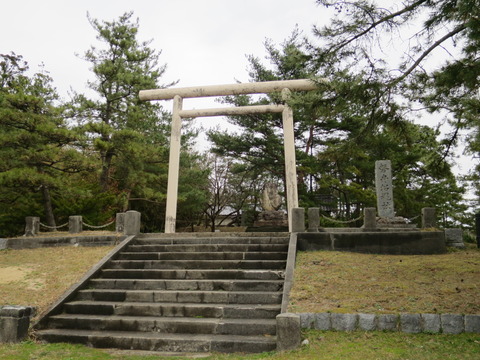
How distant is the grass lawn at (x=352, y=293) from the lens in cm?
473

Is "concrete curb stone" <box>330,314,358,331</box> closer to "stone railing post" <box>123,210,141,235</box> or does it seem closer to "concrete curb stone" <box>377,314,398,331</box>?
"concrete curb stone" <box>377,314,398,331</box>

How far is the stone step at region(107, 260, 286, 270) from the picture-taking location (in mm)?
7672

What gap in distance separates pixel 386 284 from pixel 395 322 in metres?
1.32

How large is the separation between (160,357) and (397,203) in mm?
13814

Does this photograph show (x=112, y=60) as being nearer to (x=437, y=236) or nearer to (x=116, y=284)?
(x=116, y=284)

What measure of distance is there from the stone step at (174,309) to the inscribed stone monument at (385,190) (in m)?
7.18

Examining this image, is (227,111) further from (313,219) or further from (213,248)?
(213,248)

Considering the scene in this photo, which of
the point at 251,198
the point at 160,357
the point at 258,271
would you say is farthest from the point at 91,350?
the point at 251,198

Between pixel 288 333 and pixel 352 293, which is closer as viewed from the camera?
pixel 288 333

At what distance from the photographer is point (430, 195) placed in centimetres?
1797

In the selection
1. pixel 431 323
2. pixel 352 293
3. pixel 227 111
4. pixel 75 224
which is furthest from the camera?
pixel 227 111

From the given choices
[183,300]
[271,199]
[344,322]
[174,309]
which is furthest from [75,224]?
[271,199]

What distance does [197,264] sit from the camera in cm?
794

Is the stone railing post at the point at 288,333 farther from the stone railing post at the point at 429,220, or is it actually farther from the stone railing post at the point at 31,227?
the stone railing post at the point at 31,227
